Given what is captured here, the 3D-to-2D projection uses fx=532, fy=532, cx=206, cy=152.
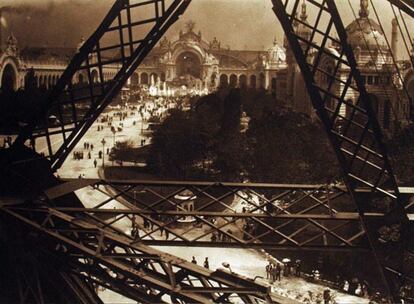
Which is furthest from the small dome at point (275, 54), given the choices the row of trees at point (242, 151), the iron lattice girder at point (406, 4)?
the iron lattice girder at point (406, 4)

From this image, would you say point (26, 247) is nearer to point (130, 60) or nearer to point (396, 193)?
point (130, 60)

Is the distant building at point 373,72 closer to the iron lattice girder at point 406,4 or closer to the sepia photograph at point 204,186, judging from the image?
the sepia photograph at point 204,186

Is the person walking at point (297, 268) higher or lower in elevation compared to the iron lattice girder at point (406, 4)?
lower

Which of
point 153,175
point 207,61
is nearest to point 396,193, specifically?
point 153,175

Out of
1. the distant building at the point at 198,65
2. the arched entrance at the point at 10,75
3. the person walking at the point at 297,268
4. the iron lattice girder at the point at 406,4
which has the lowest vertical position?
the person walking at the point at 297,268

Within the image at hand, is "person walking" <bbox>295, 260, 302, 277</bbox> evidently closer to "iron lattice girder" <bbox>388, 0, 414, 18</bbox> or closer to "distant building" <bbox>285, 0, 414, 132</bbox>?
"iron lattice girder" <bbox>388, 0, 414, 18</bbox>

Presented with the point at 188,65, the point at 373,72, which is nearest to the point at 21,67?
the point at 373,72

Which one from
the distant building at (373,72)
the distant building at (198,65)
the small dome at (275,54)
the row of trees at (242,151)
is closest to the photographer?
the row of trees at (242,151)
